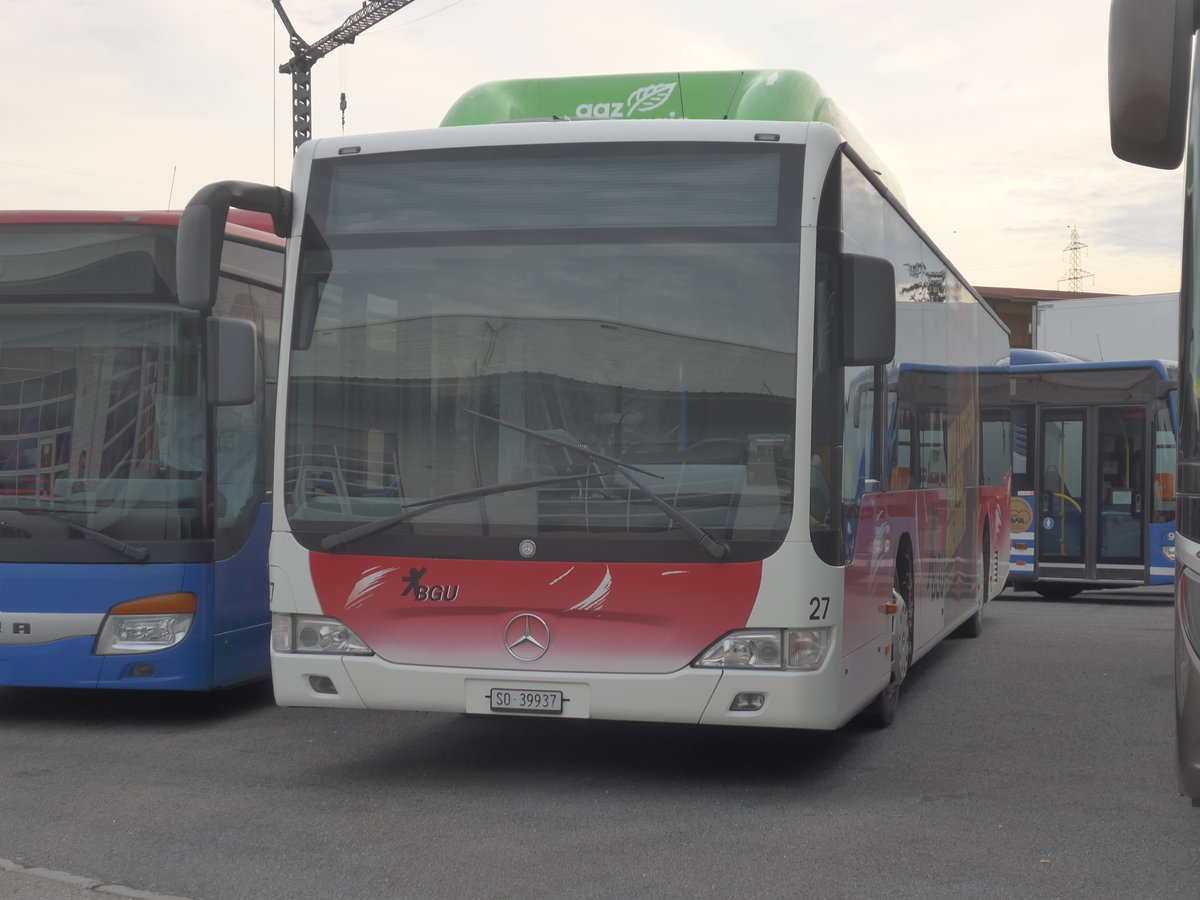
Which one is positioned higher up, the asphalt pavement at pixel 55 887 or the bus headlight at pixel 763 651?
the bus headlight at pixel 763 651

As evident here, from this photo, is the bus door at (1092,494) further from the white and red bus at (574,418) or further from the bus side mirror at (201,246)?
the bus side mirror at (201,246)

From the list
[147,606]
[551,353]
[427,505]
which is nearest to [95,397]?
[147,606]

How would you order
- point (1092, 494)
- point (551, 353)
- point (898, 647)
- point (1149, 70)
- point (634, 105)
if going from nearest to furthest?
point (1149, 70), point (551, 353), point (898, 647), point (634, 105), point (1092, 494)

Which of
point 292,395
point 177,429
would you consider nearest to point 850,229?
point 292,395

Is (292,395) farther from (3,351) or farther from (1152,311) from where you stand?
(1152,311)

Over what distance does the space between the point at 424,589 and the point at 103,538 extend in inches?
101

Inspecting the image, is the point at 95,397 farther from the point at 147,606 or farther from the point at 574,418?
the point at 574,418

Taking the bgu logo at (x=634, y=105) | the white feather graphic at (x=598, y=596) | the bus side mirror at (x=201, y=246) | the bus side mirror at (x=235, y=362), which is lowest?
the white feather graphic at (x=598, y=596)

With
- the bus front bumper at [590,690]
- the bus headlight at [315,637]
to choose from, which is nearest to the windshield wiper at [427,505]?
the bus headlight at [315,637]

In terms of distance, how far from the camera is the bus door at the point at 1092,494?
64.0 feet

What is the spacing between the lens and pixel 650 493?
6738mm

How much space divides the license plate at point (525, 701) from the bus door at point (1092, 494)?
1426cm

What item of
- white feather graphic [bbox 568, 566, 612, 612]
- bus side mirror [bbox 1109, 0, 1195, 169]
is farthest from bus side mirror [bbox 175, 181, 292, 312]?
bus side mirror [bbox 1109, 0, 1195, 169]

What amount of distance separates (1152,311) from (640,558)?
2475cm
